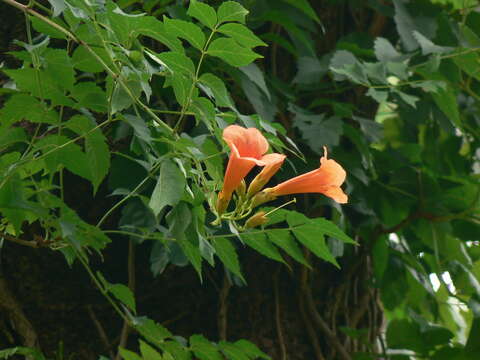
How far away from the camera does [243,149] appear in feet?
3.37

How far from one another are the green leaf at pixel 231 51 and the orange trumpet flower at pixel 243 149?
0.17 metres

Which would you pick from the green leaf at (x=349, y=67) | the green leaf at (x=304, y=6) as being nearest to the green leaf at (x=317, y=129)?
the green leaf at (x=349, y=67)

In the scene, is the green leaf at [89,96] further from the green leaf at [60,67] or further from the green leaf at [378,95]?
the green leaf at [378,95]

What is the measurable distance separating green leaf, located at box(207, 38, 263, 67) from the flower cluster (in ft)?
0.51

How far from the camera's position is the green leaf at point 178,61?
1.13 m

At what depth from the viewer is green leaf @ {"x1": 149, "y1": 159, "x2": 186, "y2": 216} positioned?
1007 millimetres

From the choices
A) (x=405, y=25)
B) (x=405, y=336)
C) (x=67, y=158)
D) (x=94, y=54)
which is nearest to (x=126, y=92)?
(x=94, y=54)

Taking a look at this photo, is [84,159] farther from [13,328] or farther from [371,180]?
[371,180]

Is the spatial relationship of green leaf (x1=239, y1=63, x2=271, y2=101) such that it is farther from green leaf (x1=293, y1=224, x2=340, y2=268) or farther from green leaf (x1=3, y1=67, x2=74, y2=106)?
green leaf (x1=3, y1=67, x2=74, y2=106)

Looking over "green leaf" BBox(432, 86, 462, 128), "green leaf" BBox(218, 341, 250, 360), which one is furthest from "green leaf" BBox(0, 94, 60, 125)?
"green leaf" BBox(432, 86, 462, 128)

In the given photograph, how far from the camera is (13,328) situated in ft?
5.56

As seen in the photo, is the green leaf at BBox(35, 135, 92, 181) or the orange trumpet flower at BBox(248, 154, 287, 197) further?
the green leaf at BBox(35, 135, 92, 181)

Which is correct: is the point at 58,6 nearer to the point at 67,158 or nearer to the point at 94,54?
the point at 94,54

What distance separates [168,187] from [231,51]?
26 cm
